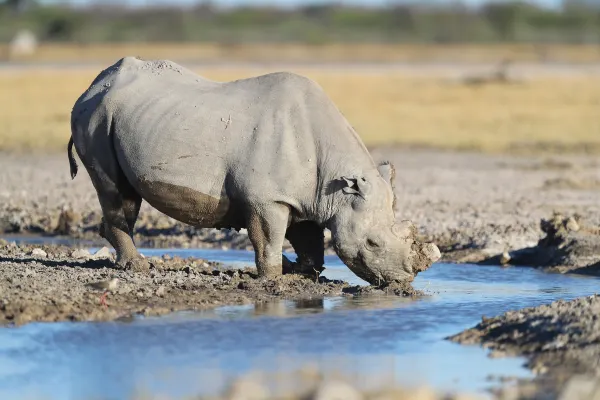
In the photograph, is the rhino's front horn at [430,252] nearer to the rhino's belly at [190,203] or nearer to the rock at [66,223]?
the rhino's belly at [190,203]

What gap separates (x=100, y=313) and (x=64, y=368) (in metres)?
1.40

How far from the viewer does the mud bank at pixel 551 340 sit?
25.1 feet

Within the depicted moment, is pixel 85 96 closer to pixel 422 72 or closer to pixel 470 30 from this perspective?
pixel 422 72

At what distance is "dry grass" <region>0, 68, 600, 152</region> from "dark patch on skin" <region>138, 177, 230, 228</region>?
1278 cm

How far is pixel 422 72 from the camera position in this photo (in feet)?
141

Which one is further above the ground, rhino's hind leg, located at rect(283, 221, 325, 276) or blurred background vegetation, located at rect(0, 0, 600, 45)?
blurred background vegetation, located at rect(0, 0, 600, 45)

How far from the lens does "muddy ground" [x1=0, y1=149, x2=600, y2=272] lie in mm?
13578

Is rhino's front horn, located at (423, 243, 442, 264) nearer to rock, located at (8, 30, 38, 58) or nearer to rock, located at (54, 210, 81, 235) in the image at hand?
rock, located at (54, 210, 81, 235)

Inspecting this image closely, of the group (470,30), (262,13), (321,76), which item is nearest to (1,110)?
(321,76)

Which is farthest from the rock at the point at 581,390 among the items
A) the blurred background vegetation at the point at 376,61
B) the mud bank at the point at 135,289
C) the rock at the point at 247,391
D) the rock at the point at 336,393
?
the blurred background vegetation at the point at 376,61

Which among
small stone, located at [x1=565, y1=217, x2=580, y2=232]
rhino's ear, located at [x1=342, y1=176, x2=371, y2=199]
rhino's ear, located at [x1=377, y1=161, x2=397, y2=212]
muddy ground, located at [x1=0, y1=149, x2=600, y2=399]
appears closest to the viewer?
muddy ground, located at [x1=0, y1=149, x2=600, y2=399]

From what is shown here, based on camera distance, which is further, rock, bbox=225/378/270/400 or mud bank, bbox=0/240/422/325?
mud bank, bbox=0/240/422/325

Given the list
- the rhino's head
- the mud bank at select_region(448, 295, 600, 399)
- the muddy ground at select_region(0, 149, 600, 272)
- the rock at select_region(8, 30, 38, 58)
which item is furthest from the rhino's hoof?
the rock at select_region(8, 30, 38, 58)

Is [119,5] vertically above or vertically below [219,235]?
above
